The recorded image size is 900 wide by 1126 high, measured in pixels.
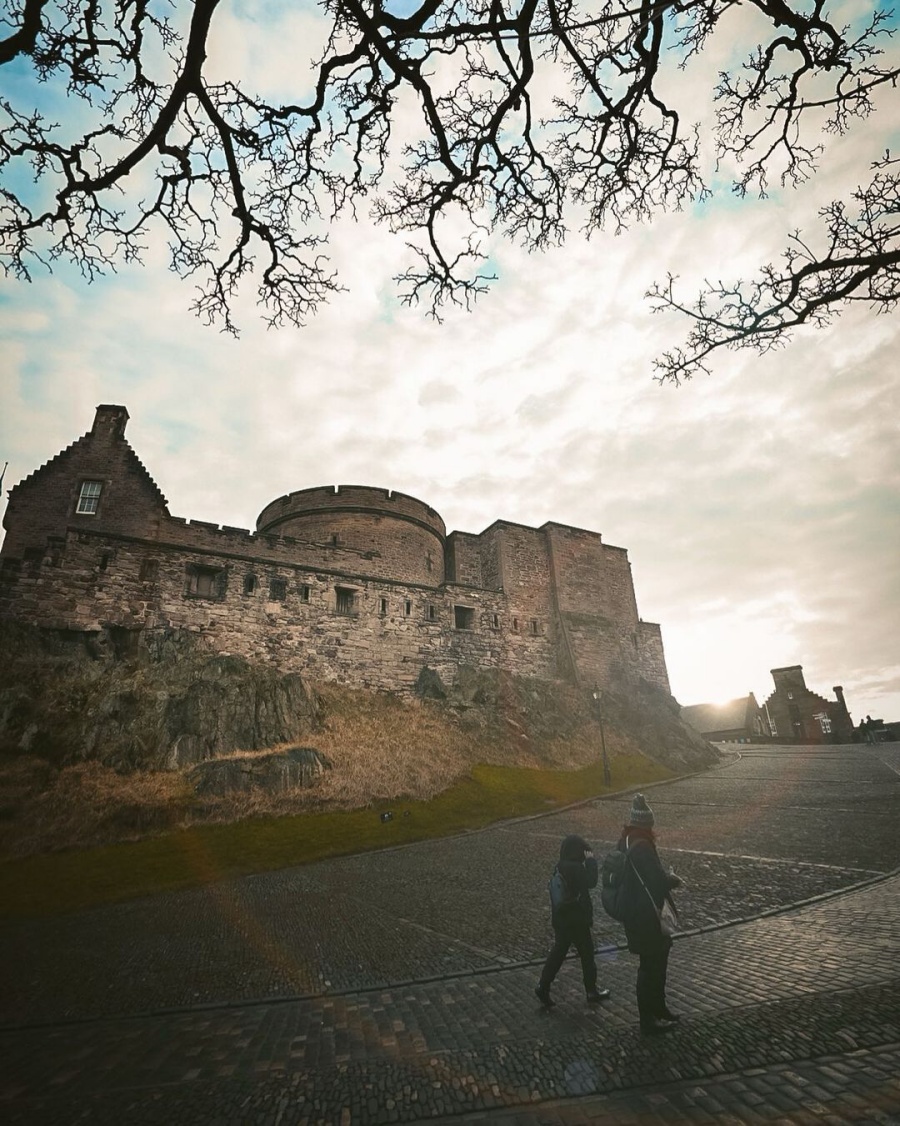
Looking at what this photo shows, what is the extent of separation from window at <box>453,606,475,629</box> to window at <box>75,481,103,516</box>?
1621cm

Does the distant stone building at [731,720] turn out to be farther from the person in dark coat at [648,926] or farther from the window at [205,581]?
the person in dark coat at [648,926]

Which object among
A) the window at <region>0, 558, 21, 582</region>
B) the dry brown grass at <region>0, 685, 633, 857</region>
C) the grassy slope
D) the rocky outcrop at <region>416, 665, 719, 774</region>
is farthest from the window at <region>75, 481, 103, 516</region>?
the rocky outcrop at <region>416, 665, 719, 774</region>

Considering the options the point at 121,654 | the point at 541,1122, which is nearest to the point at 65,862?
the point at 121,654

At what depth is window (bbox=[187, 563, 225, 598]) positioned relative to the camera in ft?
66.2

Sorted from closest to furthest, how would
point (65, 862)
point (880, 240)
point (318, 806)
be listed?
point (880, 240)
point (65, 862)
point (318, 806)

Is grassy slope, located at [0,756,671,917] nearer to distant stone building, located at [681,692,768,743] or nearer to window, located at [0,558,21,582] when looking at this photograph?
window, located at [0,558,21,582]

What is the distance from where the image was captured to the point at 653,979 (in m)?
4.17

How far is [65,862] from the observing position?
35.2 ft

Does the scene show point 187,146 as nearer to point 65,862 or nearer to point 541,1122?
point 541,1122

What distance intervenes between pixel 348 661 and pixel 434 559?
337 inches

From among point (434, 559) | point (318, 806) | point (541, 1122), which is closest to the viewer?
point (541, 1122)

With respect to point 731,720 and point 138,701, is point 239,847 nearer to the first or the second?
point 138,701

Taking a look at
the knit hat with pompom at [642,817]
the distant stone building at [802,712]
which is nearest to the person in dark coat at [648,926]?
the knit hat with pompom at [642,817]

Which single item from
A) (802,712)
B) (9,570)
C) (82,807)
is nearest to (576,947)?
(82,807)
